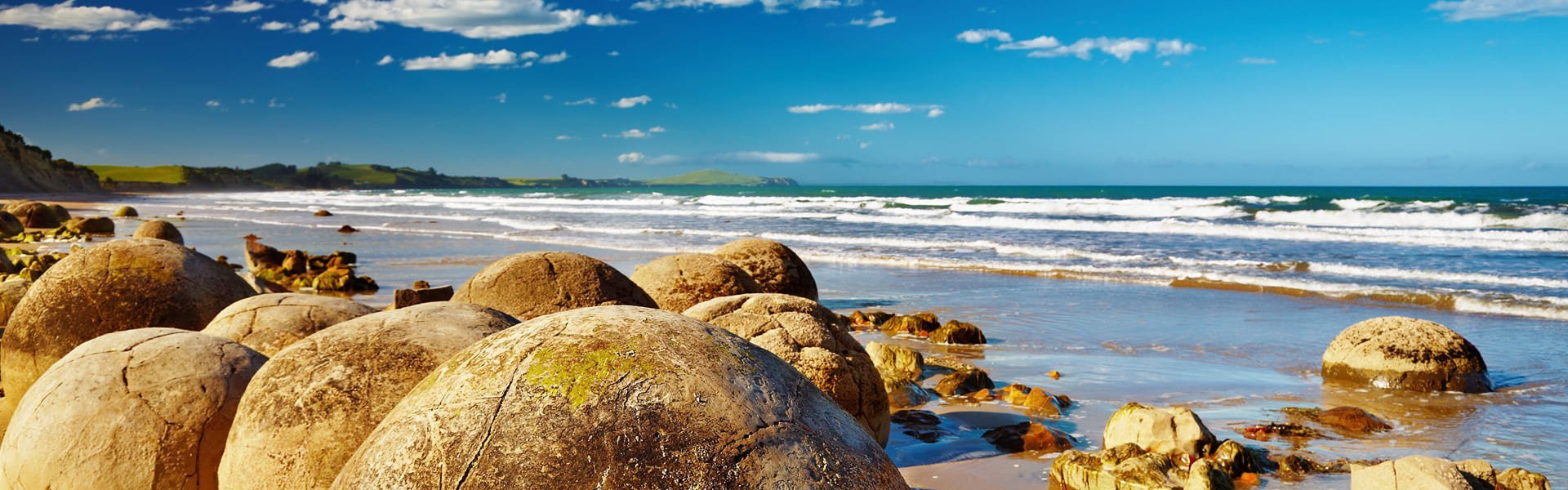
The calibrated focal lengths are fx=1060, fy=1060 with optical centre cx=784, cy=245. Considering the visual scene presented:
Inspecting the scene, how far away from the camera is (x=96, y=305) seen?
753 cm

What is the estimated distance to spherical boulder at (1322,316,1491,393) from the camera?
10.4 metres

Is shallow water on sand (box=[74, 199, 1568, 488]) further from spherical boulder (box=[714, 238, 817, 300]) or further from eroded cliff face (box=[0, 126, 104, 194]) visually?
eroded cliff face (box=[0, 126, 104, 194])

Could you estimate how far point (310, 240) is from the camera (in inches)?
1267

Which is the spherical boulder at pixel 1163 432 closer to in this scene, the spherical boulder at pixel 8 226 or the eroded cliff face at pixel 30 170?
the spherical boulder at pixel 8 226

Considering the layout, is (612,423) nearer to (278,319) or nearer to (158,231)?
(278,319)

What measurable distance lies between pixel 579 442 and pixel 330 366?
84.5 inches

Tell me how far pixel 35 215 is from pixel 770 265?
112 feet

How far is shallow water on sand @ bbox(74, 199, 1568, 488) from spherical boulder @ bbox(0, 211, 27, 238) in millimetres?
14192

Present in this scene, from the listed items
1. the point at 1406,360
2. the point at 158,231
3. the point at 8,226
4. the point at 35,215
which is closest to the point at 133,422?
the point at 1406,360

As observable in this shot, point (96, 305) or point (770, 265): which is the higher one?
point (96, 305)

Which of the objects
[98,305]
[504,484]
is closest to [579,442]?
[504,484]

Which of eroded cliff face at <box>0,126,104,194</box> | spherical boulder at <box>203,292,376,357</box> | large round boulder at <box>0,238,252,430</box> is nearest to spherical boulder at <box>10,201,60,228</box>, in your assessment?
large round boulder at <box>0,238,252,430</box>

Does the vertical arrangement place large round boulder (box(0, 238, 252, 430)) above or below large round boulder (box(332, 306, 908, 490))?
below

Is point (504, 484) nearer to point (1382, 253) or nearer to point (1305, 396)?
point (1305, 396)
